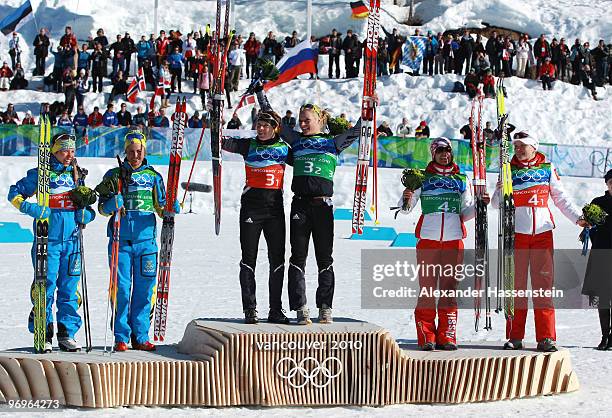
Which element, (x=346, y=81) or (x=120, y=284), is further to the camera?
(x=346, y=81)

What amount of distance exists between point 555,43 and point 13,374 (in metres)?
22.6

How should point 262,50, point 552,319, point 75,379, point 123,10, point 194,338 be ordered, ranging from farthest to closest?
1. point 123,10
2. point 262,50
3. point 552,319
4. point 194,338
5. point 75,379

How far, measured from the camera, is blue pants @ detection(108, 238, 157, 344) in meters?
7.98

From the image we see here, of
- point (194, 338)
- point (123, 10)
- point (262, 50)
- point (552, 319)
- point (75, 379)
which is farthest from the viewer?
point (123, 10)

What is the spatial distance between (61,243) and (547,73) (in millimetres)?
21347

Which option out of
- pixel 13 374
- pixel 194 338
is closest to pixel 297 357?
pixel 194 338

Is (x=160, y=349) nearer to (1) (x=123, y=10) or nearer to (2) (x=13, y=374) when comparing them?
(2) (x=13, y=374)

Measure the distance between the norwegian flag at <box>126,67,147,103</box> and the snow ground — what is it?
14.0 feet

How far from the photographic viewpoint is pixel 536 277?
327 inches

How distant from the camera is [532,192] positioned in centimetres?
846

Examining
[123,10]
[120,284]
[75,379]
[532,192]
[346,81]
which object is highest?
[123,10]

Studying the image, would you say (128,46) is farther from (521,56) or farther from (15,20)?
(521,56)

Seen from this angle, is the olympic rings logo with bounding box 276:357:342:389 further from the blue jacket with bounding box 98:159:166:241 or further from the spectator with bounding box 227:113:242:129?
the spectator with bounding box 227:113:242:129

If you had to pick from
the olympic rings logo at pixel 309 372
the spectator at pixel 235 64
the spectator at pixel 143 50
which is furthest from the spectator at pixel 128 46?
the olympic rings logo at pixel 309 372
